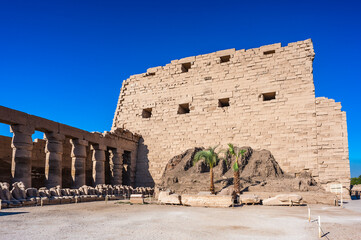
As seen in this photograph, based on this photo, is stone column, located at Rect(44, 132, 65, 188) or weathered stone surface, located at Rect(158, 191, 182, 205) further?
stone column, located at Rect(44, 132, 65, 188)

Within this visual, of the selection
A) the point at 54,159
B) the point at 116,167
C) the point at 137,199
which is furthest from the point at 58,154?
the point at 116,167

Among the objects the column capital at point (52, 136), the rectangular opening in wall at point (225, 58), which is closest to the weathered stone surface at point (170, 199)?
the column capital at point (52, 136)

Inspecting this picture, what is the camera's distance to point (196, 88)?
19438 millimetres

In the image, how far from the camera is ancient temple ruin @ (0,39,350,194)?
47.7 feet

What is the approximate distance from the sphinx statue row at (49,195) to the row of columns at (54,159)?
922 mm

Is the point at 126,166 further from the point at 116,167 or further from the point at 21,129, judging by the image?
the point at 21,129

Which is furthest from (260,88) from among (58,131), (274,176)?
(58,131)

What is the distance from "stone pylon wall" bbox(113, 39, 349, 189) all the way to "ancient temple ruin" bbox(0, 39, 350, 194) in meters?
0.05

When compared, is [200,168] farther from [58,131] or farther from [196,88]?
[58,131]

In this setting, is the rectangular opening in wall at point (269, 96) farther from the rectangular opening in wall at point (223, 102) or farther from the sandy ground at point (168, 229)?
the sandy ground at point (168, 229)

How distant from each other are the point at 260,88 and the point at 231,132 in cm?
300

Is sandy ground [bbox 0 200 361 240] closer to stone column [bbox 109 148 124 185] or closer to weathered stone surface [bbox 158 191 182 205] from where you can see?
weathered stone surface [bbox 158 191 182 205]

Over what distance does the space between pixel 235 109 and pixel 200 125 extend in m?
2.31

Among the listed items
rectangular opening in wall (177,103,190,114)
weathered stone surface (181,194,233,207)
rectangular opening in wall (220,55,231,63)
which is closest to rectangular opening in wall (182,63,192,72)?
rectangular opening in wall (220,55,231,63)
